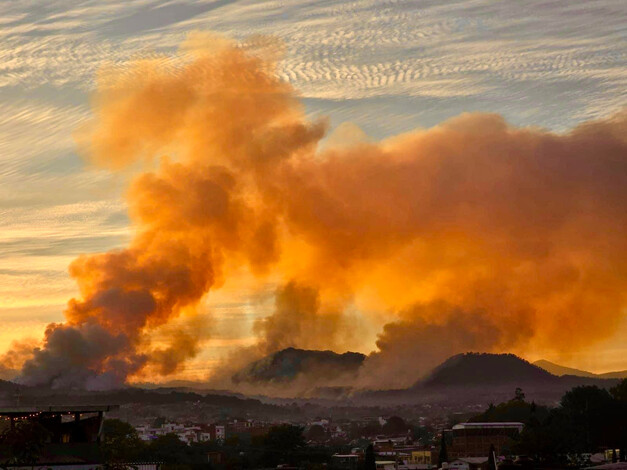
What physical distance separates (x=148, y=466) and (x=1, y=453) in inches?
2086

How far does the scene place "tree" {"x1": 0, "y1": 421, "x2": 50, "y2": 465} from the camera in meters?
108

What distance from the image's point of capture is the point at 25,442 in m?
108

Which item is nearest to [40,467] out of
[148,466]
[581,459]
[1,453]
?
[1,453]

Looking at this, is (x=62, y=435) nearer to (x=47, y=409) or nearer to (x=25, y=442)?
(x=47, y=409)

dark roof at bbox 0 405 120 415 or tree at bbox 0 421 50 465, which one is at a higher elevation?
dark roof at bbox 0 405 120 415

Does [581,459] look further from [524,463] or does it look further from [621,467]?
[621,467]

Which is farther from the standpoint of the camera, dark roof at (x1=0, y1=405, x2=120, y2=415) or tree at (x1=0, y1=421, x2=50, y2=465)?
dark roof at (x1=0, y1=405, x2=120, y2=415)

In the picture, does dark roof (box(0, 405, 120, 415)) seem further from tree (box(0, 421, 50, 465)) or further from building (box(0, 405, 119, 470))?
tree (box(0, 421, 50, 465))

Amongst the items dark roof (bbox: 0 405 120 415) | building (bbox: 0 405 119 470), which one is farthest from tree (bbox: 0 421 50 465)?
dark roof (bbox: 0 405 120 415)

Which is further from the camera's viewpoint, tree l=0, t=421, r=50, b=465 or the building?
the building

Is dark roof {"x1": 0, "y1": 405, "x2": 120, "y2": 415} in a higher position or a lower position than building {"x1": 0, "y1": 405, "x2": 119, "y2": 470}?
higher

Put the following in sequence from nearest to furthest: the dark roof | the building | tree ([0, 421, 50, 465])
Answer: tree ([0, 421, 50, 465]) < the building < the dark roof

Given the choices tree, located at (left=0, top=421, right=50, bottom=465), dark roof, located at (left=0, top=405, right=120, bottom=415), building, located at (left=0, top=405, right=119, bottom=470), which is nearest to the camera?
tree, located at (left=0, top=421, right=50, bottom=465)

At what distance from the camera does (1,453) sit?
114500mm
